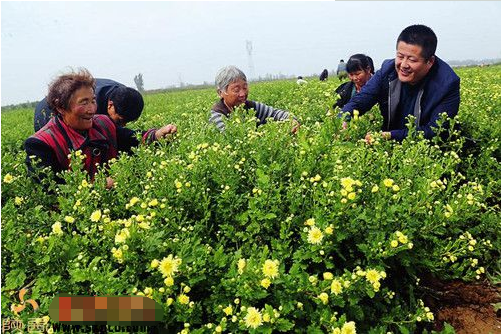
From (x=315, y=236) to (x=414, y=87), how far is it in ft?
8.14

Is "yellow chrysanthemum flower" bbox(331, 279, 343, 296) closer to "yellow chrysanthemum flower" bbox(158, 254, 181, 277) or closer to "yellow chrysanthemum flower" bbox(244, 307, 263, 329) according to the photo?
"yellow chrysanthemum flower" bbox(244, 307, 263, 329)

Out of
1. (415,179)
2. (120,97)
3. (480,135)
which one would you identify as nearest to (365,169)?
(415,179)

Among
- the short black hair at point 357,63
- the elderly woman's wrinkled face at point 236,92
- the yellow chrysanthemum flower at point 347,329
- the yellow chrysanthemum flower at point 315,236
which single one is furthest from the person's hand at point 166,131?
the short black hair at point 357,63

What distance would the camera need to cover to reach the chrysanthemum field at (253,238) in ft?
5.57

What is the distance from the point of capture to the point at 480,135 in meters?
3.92

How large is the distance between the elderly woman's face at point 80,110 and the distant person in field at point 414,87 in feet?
6.70

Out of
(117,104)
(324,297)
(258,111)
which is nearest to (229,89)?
(258,111)

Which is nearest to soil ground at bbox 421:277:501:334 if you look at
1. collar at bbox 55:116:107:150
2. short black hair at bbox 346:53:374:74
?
collar at bbox 55:116:107:150

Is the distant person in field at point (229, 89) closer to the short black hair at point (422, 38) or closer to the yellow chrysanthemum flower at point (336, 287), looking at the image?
the short black hair at point (422, 38)

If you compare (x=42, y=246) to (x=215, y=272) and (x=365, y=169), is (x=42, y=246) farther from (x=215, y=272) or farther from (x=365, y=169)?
(x=365, y=169)

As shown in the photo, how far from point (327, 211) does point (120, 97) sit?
264cm

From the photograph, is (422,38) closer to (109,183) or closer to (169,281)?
(109,183)

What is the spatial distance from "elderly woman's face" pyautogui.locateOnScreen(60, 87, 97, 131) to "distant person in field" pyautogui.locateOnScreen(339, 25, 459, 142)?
2.04m

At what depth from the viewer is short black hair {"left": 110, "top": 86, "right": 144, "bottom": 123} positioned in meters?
3.83
